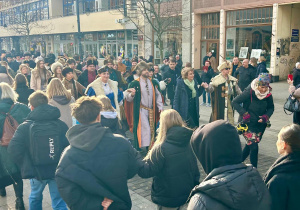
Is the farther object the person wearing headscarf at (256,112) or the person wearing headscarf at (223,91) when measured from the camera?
the person wearing headscarf at (223,91)

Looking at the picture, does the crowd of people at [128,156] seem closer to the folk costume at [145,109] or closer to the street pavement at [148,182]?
the folk costume at [145,109]

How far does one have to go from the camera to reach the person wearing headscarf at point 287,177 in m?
2.71

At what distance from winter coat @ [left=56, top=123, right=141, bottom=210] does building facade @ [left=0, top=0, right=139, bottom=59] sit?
28484 millimetres

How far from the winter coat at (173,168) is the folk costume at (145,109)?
149 inches

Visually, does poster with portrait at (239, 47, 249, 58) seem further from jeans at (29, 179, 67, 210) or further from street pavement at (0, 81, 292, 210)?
jeans at (29, 179, 67, 210)

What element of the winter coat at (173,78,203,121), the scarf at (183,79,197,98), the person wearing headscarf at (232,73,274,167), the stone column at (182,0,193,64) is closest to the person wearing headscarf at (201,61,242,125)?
the scarf at (183,79,197,98)

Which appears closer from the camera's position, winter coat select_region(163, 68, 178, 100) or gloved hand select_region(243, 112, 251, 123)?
gloved hand select_region(243, 112, 251, 123)

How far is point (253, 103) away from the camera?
628 cm

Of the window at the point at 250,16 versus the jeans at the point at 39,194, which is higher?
the window at the point at 250,16

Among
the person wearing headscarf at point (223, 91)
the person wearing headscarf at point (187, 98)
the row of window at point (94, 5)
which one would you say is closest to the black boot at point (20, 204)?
the person wearing headscarf at point (187, 98)

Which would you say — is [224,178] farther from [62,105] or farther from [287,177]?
[62,105]

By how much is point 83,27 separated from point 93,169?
36.7 metres

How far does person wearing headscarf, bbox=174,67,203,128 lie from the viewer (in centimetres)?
764

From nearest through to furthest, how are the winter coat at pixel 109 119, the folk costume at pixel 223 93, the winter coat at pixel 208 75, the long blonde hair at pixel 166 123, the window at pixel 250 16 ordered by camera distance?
the long blonde hair at pixel 166 123, the winter coat at pixel 109 119, the folk costume at pixel 223 93, the winter coat at pixel 208 75, the window at pixel 250 16
